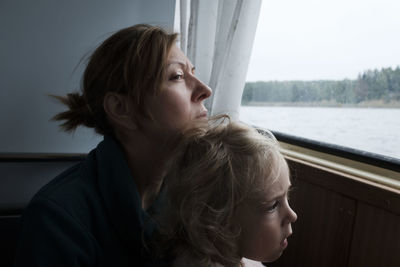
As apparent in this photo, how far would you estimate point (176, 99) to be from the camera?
35.9 inches

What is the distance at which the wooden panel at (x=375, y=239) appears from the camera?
0.95 meters

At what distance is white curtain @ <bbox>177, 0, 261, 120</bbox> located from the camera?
4.59ft

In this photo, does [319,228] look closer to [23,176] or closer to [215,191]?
[215,191]

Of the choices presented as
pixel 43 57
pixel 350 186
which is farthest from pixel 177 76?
pixel 43 57

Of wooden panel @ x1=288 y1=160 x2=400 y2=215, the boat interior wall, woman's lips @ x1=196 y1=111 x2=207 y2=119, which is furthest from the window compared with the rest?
the boat interior wall

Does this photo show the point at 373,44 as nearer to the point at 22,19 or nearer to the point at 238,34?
the point at 238,34

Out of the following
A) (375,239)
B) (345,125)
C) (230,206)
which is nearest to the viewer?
(230,206)

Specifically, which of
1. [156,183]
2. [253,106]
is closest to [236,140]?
[156,183]

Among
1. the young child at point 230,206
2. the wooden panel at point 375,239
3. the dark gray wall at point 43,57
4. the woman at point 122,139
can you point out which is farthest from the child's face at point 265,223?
the dark gray wall at point 43,57

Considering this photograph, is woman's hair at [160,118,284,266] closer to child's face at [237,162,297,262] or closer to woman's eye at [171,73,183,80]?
child's face at [237,162,297,262]

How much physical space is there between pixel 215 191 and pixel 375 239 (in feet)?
1.76

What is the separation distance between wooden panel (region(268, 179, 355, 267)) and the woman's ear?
694 mm

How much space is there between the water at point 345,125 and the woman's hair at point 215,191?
1.82ft

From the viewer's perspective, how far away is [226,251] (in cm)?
81
